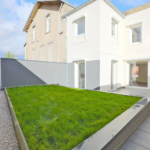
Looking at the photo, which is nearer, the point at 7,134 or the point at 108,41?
the point at 7,134

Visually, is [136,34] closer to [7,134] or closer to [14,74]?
[14,74]

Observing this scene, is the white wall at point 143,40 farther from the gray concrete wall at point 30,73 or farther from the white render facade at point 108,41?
the gray concrete wall at point 30,73

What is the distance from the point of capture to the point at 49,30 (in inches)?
492

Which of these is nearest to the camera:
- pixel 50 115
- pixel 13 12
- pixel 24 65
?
pixel 50 115

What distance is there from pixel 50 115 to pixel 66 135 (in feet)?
3.13

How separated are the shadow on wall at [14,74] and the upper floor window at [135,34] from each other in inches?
341

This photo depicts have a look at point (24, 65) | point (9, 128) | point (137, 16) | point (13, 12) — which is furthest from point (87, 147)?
point (13, 12)

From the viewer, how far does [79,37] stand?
28.4 ft

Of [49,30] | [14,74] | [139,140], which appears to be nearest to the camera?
[139,140]

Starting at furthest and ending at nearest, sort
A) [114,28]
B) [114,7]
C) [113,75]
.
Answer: [114,28], [113,75], [114,7]

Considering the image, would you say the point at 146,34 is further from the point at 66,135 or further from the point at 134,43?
the point at 66,135

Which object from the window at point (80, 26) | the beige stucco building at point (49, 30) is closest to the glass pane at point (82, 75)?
the beige stucco building at point (49, 30)

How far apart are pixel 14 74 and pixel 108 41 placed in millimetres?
7107

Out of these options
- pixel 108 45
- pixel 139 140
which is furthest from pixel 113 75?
pixel 139 140
